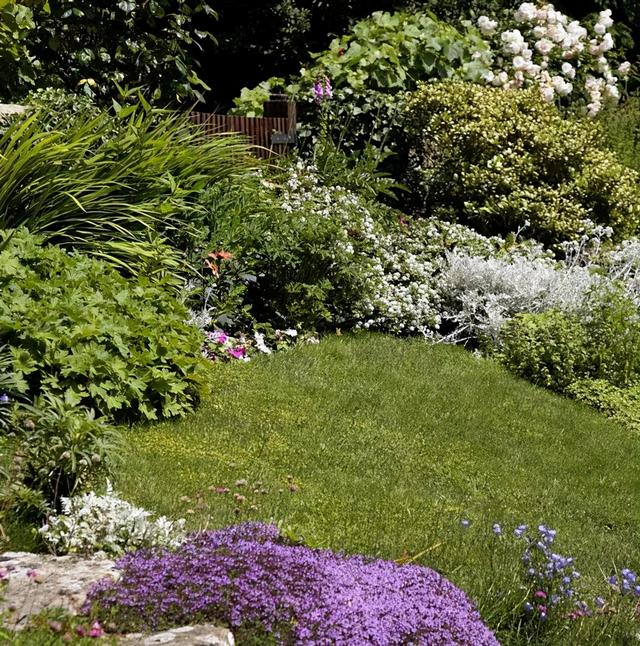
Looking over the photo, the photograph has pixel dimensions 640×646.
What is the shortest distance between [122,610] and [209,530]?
0.96m

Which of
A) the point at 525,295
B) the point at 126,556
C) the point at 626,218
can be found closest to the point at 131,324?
the point at 126,556

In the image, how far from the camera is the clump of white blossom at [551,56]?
1200 cm

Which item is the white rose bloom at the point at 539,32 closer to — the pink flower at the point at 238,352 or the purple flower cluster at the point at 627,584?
the pink flower at the point at 238,352

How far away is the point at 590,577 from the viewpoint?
167 inches

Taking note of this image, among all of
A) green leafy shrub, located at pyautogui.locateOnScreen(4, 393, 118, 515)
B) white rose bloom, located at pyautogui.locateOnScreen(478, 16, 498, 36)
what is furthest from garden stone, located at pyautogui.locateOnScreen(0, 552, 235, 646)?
white rose bloom, located at pyautogui.locateOnScreen(478, 16, 498, 36)

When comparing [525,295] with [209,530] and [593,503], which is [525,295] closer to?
[593,503]

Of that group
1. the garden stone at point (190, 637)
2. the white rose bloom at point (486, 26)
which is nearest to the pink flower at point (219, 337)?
the garden stone at point (190, 637)

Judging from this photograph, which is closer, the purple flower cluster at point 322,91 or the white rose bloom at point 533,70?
the purple flower cluster at point 322,91

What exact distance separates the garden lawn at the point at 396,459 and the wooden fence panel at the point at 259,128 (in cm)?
307

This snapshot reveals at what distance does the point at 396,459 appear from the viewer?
17.4 ft

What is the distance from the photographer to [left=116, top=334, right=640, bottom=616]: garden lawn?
4332 millimetres

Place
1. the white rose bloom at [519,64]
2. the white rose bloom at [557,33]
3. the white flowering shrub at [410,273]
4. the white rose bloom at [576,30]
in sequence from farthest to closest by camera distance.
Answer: the white rose bloom at [576,30] → the white rose bloom at [557,33] → the white rose bloom at [519,64] → the white flowering shrub at [410,273]

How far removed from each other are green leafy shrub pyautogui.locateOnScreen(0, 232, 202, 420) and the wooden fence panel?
3696 mm

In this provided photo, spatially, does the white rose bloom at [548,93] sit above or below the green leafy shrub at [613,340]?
above
